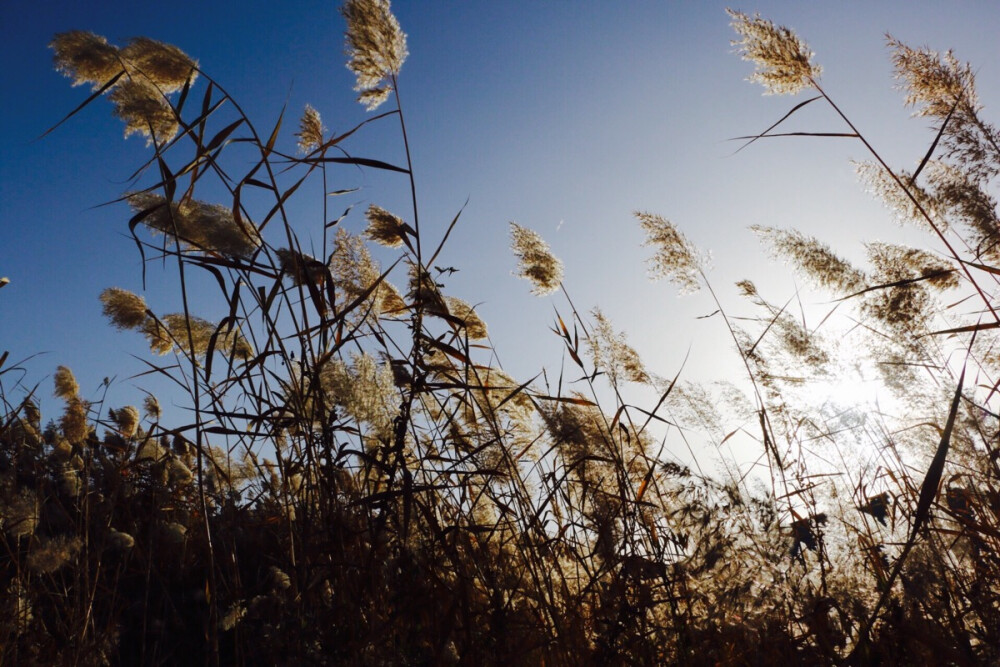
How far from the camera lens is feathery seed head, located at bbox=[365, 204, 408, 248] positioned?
267 centimetres

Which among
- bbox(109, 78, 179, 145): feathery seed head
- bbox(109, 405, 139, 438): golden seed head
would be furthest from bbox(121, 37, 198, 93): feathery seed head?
bbox(109, 405, 139, 438): golden seed head

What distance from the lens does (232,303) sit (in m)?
1.95

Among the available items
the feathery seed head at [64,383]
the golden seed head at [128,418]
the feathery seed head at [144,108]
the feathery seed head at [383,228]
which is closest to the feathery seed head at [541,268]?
the feathery seed head at [383,228]

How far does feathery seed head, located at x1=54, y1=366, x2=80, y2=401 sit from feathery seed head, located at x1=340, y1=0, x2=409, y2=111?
13.0 ft

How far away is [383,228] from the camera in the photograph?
2.75 meters

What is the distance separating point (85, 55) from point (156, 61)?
312 millimetres

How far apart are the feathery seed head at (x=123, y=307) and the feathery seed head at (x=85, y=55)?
1059mm

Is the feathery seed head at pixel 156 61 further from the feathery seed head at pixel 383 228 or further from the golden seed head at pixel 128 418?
the golden seed head at pixel 128 418

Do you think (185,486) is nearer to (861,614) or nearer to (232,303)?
(232,303)

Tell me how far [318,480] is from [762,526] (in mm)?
1635

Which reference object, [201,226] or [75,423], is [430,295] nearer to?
[201,226]

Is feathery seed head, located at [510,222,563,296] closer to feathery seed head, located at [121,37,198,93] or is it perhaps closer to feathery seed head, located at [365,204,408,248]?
feathery seed head, located at [365,204,408,248]

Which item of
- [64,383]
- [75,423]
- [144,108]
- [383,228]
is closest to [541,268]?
[383,228]

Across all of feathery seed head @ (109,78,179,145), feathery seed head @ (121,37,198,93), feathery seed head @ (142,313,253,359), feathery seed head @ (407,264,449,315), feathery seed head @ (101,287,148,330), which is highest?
feathery seed head @ (121,37,198,93)
